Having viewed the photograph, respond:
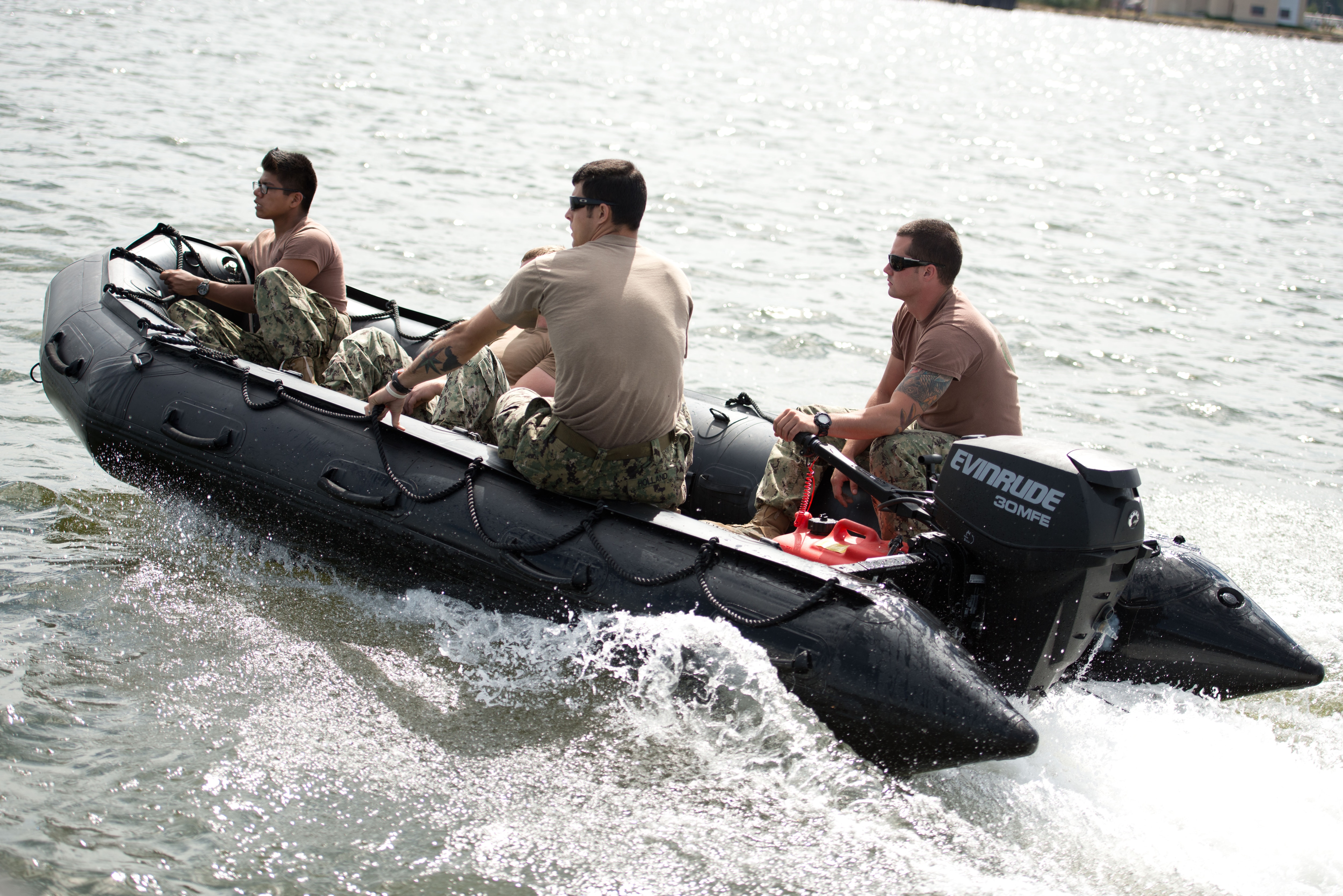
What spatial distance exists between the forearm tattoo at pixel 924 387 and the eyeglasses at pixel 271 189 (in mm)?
2902

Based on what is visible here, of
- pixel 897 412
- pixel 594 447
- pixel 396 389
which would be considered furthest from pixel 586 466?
pixel 897 412

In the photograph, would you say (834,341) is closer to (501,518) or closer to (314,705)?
(501,518)

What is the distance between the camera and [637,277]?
13.2 ft

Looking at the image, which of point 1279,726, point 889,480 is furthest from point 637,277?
point 1279,726

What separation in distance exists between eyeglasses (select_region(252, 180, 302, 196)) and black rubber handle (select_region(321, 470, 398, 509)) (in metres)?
1.58

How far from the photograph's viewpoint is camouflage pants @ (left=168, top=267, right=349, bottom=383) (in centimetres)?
539

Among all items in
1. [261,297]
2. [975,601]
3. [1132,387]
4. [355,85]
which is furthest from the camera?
[355,85]

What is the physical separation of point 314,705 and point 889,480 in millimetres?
2107

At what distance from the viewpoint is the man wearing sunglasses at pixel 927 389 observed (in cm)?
429

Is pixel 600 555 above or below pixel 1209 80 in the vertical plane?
below

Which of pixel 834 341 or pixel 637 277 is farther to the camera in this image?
pixel 834 341

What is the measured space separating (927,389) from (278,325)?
9.32 ft

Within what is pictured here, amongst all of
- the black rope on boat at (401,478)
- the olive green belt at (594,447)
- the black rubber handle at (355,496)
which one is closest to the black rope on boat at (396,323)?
the black rope on boat at (401,478)

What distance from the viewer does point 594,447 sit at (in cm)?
421
